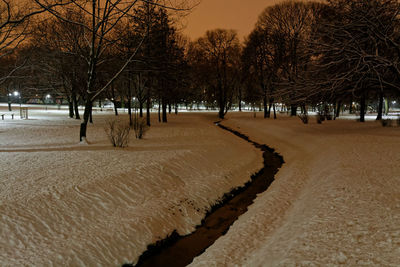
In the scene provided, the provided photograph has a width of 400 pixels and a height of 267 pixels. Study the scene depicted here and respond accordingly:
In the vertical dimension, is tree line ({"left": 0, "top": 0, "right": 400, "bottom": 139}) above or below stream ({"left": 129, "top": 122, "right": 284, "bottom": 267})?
above

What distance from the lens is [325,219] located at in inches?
248

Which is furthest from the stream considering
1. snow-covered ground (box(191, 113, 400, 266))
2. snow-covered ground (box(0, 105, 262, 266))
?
snow-covered ground (box(191, 113, 400, 266))

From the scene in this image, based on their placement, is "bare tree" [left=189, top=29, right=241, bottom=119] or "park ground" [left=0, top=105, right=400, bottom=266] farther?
"bare tree" [left=189, top=29, right=241, bottom=119]

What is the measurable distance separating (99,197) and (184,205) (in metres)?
2.46

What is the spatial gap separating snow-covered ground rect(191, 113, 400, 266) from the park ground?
0.03 m

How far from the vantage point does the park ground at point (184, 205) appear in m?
5.35

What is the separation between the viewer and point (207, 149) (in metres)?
14.3

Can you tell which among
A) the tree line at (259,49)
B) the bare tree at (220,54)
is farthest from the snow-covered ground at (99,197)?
the bare tree at (220,54)

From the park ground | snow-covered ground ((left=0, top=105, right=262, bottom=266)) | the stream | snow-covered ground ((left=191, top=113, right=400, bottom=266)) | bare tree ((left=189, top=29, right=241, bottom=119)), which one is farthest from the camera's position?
bare tree ((left=189, top=29, right=241, bottom=119))

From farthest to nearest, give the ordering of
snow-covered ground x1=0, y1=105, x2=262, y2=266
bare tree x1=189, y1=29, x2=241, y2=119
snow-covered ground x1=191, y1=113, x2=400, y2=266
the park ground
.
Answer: bare tree x1=189, y1=29, x2=241, y2=119 → snow-covered ground x1=0, y1=105, x2=262, y2=266 → the park ground → snow-covered ground x1=191, y1=113, x2=400, y2=266

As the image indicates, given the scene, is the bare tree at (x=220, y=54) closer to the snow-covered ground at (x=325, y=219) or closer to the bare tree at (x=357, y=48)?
the bare tree at (x=357, y=48)

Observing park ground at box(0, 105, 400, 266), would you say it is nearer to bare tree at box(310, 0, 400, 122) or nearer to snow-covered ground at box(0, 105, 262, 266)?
snow-covered ground at box(0, 105, 262, 266)

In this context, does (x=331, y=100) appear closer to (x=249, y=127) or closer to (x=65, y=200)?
(x=249, y=127)

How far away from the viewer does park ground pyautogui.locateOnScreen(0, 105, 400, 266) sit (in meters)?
5.35
